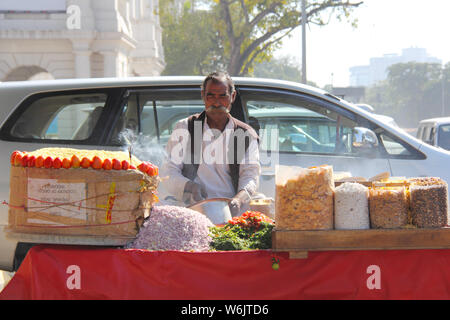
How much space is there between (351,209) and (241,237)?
0.69m

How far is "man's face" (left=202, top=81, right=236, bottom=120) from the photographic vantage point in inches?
159

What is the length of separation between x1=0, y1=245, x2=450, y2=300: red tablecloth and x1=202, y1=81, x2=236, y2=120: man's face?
150 centimetres

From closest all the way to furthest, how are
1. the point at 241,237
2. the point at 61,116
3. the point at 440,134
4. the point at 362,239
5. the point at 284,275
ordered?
the point at 362,239, the point at 284,275, the point at 241,237, the point at 61,116, the point at 440,134

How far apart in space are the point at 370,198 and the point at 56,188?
5.56 ft

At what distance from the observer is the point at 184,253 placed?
2904mm

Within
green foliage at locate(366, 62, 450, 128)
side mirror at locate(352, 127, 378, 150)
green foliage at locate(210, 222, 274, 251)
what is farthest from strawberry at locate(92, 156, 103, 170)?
green foliage at locate(366, 62, 450, 128)

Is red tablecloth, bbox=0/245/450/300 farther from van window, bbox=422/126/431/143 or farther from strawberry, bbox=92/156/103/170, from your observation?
van window, bbox=422/126/431/143

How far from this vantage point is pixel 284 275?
2.93m

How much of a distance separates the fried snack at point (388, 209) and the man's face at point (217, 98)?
157cm

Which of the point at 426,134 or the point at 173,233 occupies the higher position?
the point at 426,134

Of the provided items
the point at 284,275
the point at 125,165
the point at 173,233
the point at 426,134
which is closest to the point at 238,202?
the point at 173,233

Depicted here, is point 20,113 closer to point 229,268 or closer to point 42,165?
point 42,165

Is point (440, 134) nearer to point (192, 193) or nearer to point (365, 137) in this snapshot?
point (365, 137)
